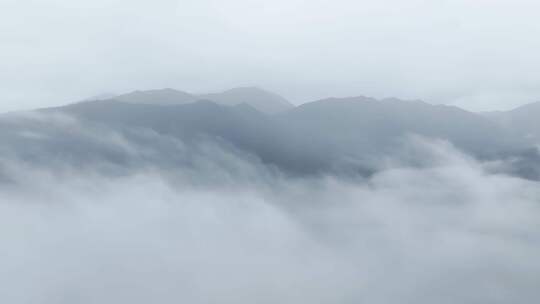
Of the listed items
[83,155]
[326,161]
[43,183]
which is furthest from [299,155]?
[43,183]

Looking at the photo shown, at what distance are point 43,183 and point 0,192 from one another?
764 inches

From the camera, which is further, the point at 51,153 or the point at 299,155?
the point at 299,155

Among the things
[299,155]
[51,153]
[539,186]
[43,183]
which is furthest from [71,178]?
[539,186]

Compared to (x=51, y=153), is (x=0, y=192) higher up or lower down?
lower down

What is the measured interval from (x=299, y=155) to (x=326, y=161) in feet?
34.8

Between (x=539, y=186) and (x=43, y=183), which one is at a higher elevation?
(x=539, y=186)

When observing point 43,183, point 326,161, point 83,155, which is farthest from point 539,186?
point 43,183

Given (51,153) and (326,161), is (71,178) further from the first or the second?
(326,161)

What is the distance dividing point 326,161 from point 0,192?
107m

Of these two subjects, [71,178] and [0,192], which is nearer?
[0,192]

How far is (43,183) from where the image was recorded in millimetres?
196500

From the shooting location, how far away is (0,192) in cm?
17825

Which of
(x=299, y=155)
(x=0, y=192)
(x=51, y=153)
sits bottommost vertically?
(x=0, y=192)

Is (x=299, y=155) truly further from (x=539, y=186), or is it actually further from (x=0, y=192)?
(x=0, y=192)
